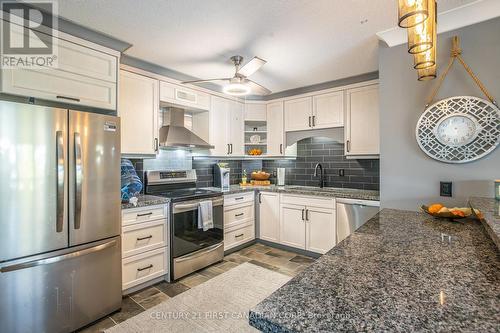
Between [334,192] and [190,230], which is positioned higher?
[334,192]

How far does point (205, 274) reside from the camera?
2865 millimetres

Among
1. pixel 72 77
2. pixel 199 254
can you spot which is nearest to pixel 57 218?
pixel 72 77

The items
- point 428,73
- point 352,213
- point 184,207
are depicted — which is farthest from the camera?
point 352,213

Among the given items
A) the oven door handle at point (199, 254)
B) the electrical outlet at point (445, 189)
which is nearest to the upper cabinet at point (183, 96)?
the oven door handle at point (199, 254)

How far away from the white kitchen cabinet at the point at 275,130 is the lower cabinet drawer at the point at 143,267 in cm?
226

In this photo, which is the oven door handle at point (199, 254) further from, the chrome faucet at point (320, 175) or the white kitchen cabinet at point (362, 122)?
the white kitchen cabinet at point (362, 122)

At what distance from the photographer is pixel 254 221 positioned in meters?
3.86

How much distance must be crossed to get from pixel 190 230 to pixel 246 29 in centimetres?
215

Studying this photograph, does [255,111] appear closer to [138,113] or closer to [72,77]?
[138,113]

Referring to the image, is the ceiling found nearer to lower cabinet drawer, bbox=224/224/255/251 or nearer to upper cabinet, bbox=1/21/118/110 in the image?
upper cabinet, bbox=1/21/118/110

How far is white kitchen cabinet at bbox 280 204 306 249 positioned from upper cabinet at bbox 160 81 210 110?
6.16 feet

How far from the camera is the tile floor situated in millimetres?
2119

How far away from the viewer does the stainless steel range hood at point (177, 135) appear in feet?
10.0

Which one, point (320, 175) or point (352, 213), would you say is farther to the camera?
point (320, 175)
